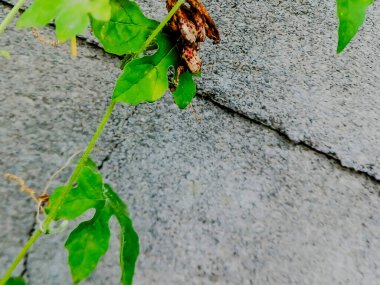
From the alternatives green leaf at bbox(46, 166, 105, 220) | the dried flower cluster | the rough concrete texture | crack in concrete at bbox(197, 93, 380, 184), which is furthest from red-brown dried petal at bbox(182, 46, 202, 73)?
crack in concrete at bbox(197, 93, 380, 184)

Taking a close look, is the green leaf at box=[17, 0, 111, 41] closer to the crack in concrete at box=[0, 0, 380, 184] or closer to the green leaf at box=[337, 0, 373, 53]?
the green leaf at box=[337, 0, 373, 53]

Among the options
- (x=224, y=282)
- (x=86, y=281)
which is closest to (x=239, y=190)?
(x=224, y=282)

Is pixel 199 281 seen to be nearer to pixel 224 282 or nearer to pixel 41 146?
pixel 224 282

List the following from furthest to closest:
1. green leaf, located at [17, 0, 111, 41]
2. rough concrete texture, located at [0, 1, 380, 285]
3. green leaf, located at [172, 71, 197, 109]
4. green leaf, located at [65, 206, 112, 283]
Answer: rough concrete texture, located at [0, 1, 380, 285] → green leaf, located at [172, 71, 197, 109] → green leaf, located at [65, 206, 112, 283] → green leaf, located at [17, 0, 111, 41]

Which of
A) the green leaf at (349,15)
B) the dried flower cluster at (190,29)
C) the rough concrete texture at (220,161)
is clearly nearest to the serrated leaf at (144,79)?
the dried flower cluster at (190,29)

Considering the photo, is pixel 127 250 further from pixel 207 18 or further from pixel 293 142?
pixel 293 142

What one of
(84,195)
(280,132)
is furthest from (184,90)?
(280,132)

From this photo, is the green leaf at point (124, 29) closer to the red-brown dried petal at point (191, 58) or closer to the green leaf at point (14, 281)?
the red-brown dried petal at point (191, 58)
